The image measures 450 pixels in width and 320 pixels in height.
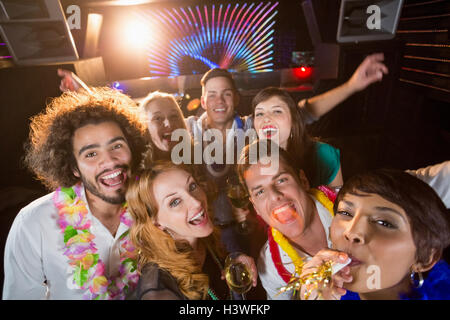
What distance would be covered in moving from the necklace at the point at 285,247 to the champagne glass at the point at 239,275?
140 mm

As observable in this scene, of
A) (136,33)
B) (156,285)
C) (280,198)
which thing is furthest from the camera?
(136,33)

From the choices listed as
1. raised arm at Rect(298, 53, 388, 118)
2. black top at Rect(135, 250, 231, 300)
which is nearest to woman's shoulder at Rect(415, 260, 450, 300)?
black top at Rect(135, 250, 231, 300)

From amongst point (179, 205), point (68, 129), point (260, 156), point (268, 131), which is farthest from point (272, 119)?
point (68, 129)

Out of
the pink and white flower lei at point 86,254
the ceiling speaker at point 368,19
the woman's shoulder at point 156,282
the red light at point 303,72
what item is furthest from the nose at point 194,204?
the red light at point 303,72

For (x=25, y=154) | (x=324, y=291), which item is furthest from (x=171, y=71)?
(x=324, y=291)

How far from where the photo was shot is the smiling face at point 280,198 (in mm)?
1034

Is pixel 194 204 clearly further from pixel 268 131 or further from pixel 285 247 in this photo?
pixel 268 131

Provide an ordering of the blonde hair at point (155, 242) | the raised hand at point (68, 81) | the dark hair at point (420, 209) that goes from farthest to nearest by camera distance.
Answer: the raised hand at point (68, 81)
the blonde hair at point (155, 242)
the dark hair at point (420, 209)

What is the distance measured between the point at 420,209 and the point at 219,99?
1157 millimetres

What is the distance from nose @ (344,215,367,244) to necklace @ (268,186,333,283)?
31 centimetres

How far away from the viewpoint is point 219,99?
4.91ft

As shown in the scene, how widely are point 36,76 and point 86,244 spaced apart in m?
1.04

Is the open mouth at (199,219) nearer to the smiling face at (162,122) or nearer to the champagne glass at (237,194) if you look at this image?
the champagne glass at (237,194)
